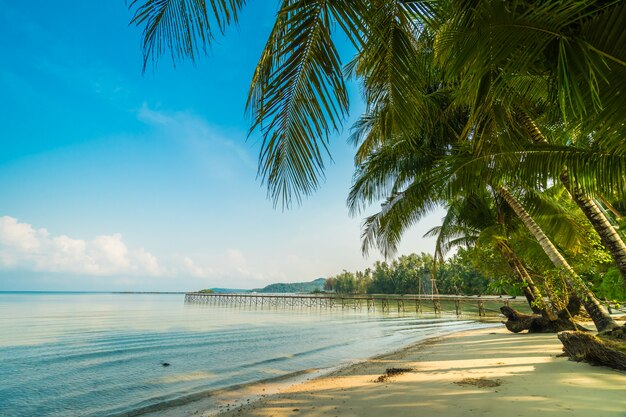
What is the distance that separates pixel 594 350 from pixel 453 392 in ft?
8.27

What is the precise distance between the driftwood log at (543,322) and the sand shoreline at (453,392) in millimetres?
4161

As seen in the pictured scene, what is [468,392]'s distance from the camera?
456 cm

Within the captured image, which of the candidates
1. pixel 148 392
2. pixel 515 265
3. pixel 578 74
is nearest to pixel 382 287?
pixel 515 265

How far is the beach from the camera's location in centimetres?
368

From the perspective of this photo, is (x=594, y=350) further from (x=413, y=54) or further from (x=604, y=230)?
(x=413, y=54)

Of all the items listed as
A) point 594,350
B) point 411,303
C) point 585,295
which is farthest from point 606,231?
point 411,303

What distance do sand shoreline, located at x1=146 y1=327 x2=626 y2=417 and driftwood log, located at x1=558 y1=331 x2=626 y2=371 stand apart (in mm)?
151

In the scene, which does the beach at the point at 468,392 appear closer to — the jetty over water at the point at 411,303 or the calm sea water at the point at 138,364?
the calm sea water at the point at 138,364

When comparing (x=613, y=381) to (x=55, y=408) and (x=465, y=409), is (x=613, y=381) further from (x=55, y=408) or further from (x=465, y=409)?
(x=55, y=408)

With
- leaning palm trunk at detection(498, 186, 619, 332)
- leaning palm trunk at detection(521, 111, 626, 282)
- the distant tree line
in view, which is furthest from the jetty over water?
leaning palm trunk at detection(521, 111, 626, 282)

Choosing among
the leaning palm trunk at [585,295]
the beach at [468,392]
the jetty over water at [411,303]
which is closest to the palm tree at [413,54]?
the beach at [468,392]

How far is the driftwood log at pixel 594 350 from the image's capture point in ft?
15.4

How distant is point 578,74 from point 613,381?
4725 millimetres

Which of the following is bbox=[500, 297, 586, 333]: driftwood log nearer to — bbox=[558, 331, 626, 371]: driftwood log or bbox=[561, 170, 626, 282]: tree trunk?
bbox=[558, 331, 626, 371]: driftwood log
